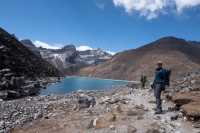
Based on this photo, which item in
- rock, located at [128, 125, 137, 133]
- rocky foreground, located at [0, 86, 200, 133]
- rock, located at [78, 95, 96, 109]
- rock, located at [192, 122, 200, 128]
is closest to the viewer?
rock, located at [192, 122, 200, 128]

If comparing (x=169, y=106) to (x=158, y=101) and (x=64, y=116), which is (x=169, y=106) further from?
(x=64, y=116)

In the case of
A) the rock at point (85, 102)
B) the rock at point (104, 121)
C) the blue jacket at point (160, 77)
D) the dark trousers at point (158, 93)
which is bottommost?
the rock at point (104, 121)

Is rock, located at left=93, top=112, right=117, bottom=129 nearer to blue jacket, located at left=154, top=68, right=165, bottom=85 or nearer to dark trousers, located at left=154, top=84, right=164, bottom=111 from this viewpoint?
dark trousers, located at left=154, top=84, right=164, bottom=111

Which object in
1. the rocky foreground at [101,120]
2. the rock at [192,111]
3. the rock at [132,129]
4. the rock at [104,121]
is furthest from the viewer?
the rock at [104,121]

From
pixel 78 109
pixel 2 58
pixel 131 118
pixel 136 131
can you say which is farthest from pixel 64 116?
pixel 2 58

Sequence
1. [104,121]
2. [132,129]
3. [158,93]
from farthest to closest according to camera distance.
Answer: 1. [158,93]
2. [104,121]
3. [132,129]

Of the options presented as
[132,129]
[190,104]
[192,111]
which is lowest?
[132,129]

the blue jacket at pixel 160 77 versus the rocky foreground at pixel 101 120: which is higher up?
the blue jacket at pixel 160 77

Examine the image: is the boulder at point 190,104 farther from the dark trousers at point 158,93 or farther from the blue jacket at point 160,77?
the blue jacket at point 160,77

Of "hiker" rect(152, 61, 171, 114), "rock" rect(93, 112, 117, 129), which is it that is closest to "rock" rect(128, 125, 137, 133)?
"rock" rect(93, 112, 117, 129)

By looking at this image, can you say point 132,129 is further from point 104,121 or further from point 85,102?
point 85,102

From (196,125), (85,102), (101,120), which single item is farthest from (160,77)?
(85,102)

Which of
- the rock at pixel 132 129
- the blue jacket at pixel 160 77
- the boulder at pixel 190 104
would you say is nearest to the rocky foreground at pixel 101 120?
the rock at pixel 132 129

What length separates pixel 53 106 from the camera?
2994 cm
